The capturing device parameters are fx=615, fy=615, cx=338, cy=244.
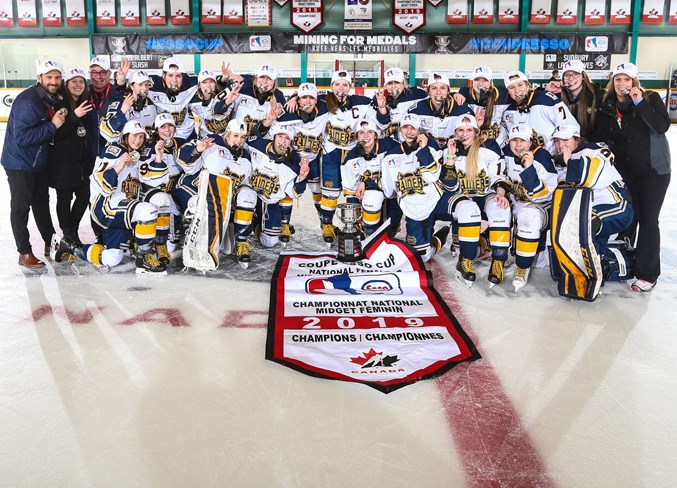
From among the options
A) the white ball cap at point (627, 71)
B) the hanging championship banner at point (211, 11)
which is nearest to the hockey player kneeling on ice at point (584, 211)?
the white ball cap at point (627, 71)

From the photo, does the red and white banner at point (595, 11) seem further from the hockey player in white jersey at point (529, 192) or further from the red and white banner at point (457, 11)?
the hockey player in white jersey at point (529, 192)

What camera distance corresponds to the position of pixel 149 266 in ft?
12.5

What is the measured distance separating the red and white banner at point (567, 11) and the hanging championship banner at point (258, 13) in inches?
258

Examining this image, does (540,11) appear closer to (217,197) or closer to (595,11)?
(595,11)

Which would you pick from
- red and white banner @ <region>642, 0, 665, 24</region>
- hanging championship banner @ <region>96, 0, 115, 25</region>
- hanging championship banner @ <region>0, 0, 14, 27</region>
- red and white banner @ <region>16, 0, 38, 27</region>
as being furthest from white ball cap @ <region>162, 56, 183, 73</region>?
red and white banner @ <region>642, 0, 665, 24</region>

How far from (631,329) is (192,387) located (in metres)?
2.05

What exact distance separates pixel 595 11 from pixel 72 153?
13.1 m

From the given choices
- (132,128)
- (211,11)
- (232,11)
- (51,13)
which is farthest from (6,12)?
(132,128)

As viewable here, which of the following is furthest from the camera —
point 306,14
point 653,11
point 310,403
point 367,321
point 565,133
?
point 653,11

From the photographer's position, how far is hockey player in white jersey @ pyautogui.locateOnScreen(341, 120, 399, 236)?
4227 millimetres

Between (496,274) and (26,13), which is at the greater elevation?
(26,13)

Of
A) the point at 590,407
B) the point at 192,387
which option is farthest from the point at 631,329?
the point at 192,387

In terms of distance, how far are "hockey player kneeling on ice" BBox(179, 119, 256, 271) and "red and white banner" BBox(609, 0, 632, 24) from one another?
41.3 feet

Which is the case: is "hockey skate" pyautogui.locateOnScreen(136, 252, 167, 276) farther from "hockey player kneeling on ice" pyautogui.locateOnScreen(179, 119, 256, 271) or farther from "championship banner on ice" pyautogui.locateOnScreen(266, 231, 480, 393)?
"championship banner on ice" pyautogui.locateOnScreen(266, 231, 480, 393)
